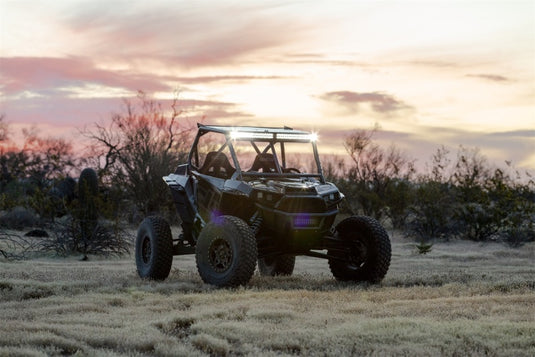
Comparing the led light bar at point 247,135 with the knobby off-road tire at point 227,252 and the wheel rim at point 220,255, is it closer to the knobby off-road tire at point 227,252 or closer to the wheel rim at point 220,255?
the knobby off-road tire at point 227,252

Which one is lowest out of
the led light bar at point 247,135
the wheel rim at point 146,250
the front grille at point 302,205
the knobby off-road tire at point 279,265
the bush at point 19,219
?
the bush at point 19,219

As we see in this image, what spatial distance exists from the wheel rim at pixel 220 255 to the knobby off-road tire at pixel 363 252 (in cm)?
200

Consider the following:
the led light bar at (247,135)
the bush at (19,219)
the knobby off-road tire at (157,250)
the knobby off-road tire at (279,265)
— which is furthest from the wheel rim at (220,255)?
the bush at (19,219)

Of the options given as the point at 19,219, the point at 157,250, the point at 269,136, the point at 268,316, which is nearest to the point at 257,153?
the point at 269,136

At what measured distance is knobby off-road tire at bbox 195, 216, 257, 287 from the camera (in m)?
10.2

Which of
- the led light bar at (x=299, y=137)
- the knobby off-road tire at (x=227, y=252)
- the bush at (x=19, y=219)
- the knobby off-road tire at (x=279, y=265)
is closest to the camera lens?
the knobby off-road tire at (x=227, y=252)

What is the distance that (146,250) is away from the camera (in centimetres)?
1266

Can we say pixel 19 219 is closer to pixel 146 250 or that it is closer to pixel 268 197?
pixel 146 250

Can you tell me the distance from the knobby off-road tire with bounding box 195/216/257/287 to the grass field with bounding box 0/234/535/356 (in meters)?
0.23

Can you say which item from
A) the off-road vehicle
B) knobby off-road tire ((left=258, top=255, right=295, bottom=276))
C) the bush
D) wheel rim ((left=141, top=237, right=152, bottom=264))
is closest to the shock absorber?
the off-road vehicle

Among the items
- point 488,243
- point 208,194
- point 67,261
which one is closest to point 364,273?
point 208,194

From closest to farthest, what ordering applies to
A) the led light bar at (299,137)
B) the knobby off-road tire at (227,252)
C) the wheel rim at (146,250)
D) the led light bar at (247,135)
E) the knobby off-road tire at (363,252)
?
the knobby off-road tire at (227,252) < the led light bar at (247,135) < the knobby off-road tire at (363,252) < the led light bar at (299,137) < the wheel rim at (146,250)

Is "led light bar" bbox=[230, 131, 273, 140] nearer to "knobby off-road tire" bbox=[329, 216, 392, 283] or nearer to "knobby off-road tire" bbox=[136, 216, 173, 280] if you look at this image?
"knobby off-road tire" bbox=[329, 216, 392, 283]

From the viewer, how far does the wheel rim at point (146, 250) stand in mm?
12548
